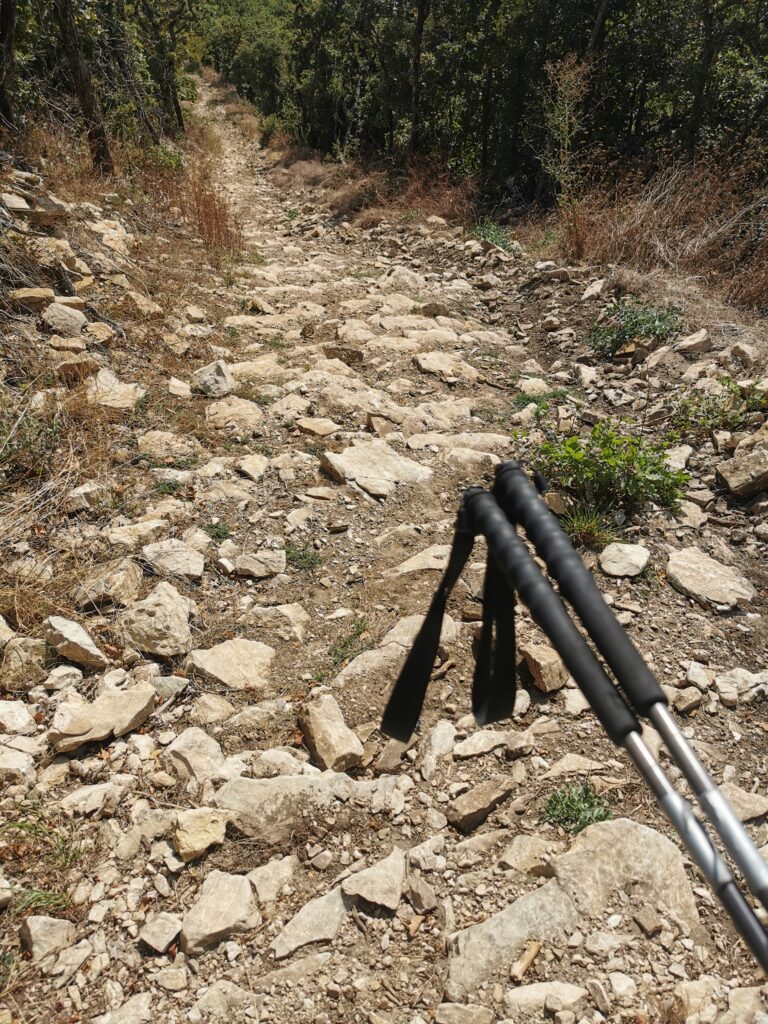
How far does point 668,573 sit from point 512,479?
9.40ft

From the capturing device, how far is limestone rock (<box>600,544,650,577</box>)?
11.8ft

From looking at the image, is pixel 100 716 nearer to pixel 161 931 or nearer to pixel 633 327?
pixel 161 931

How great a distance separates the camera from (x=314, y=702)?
9.20 feet

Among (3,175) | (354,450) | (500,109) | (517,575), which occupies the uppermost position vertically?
(500,109)

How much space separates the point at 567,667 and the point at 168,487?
3.59 m

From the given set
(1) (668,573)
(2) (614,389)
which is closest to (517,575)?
(1) (668,573)

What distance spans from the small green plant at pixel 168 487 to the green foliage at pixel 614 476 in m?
2.46

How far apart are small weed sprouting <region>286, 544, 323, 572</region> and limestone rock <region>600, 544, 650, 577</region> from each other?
1677 mm

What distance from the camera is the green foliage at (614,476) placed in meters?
4.00

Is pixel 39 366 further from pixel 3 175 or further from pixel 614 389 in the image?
pixel 614 389

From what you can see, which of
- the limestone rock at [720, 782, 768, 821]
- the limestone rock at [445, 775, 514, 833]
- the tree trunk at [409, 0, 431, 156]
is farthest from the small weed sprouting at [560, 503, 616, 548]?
the tree trunk at [409, 0, 431, 156]

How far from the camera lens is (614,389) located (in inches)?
233

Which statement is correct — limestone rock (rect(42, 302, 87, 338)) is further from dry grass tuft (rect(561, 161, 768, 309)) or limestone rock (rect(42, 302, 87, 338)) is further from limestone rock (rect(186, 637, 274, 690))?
dry grass tuft (rect(561, 161, 768, 309))

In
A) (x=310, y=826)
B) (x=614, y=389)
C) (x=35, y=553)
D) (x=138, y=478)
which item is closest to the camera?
(x=310, y=826)
